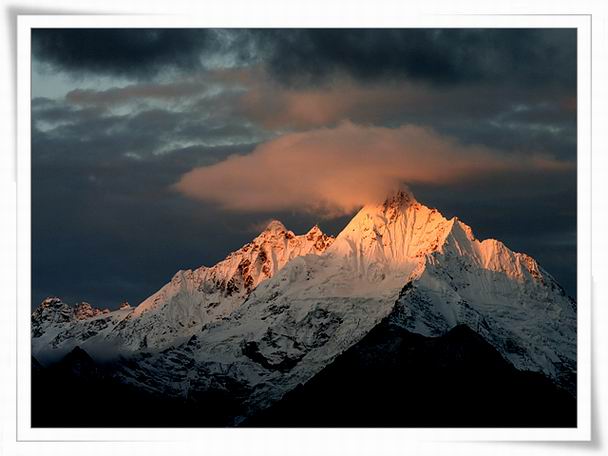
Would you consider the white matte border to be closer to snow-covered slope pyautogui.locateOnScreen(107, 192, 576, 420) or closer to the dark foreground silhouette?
the dark foreground silhouette

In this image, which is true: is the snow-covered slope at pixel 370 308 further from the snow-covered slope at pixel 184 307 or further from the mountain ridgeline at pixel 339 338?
the snow-covered slope at pixel 184 307


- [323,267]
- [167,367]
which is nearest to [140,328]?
[167,367]

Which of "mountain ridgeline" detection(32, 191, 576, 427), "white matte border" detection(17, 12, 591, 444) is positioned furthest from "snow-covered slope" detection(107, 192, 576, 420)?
"white matte border" detection(17, 12, 591, 444)
